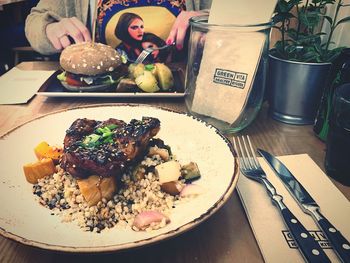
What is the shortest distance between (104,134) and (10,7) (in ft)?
15.8

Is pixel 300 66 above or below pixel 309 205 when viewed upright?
above

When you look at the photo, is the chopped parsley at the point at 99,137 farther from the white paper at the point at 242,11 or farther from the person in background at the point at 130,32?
the person in background at the point at 130,32

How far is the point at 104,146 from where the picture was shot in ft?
2.47

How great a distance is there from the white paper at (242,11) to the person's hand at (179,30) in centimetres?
113

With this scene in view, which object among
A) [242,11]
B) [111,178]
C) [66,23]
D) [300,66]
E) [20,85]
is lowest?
[20,85]

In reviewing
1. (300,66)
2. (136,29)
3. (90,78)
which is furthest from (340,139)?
(136,29)

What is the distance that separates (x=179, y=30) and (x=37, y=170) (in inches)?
68.2

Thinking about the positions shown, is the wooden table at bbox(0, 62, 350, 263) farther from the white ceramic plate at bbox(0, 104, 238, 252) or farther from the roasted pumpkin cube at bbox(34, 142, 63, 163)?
the roasted pumpkin cube at bbox(34, 142, 63, 163)

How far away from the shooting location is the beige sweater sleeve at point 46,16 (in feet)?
7.79

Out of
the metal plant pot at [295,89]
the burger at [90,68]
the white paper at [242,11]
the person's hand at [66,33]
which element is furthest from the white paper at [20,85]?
the metal plant pot at [295,89]

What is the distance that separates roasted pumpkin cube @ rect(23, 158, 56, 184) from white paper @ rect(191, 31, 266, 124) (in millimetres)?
602

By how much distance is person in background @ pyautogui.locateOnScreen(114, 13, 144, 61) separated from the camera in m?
2.37

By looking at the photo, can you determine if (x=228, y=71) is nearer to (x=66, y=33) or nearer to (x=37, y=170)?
(x=37, y=170)

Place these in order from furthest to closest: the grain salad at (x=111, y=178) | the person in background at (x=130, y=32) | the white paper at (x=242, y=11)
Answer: the person in background at (x=130, y=32) → the white paper at (x=242, y=11) → the grain salad at (x=111, y=178)
